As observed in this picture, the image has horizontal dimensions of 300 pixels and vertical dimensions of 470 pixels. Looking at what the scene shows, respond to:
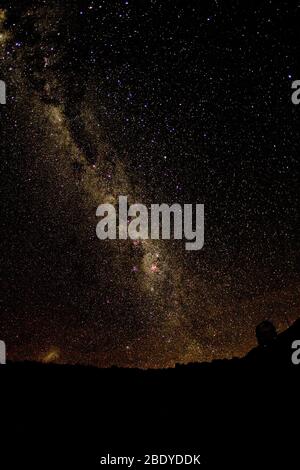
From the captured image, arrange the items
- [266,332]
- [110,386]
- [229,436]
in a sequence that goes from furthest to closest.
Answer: [266,332], [110,386], [229,436]

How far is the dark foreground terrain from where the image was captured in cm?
707

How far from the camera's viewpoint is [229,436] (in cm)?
745

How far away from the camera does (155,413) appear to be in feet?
26.5

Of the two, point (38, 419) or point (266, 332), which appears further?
point (266, 332)

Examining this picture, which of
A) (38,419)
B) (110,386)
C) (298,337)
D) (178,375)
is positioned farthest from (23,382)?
(298,337)

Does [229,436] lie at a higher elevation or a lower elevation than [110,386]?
lower

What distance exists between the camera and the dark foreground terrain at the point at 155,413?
707 cm

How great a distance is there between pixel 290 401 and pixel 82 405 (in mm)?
4397
